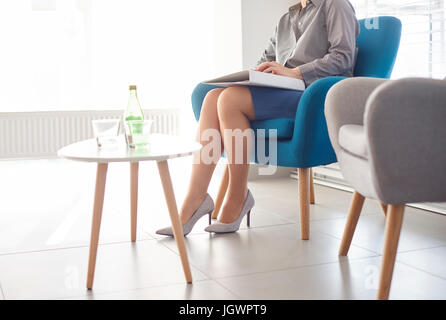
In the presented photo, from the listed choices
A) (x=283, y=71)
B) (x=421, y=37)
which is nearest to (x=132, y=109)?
(x=283, y=71)

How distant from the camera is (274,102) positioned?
2.07 meters

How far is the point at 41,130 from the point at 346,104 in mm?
3763

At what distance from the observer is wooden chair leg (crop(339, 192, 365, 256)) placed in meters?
1.72

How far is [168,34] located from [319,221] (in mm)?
3183

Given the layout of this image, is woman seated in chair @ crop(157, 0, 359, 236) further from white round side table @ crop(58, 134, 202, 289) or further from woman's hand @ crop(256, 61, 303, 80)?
white round side table @ crop(58, 134, 202, 289)

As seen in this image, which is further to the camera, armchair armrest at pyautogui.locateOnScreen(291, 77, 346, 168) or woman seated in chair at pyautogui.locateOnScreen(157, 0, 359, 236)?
woman seated in chair at pyautogui.locateOnScreen(157, 0, 359, 236)

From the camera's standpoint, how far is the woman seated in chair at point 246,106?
6.68ft

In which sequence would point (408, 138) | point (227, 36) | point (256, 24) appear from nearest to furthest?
1. point (408, 138)
2. point (256, 24)
3. point (227, 36)

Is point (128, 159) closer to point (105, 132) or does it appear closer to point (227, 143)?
point (105, 132)

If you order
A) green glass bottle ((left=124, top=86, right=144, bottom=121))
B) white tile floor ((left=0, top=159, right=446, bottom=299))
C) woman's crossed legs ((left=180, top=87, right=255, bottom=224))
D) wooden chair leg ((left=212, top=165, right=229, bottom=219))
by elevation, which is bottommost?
white tile floor ((left=0, top=159, right=446, bottom=299))

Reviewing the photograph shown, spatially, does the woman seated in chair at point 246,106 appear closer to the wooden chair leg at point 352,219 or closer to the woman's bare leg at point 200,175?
the woman's bare leg at point 200,175

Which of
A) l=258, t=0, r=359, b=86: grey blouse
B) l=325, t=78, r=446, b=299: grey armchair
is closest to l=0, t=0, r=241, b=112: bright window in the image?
l=258, t=0, r=359, b=86: grey blouse

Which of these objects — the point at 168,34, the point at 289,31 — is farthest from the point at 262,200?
the point at 168,34

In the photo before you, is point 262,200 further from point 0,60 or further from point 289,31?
point 0,60
